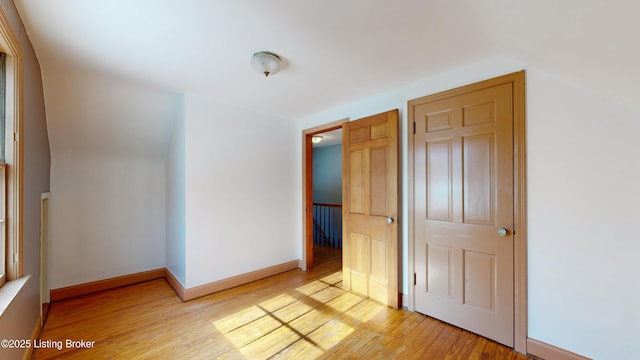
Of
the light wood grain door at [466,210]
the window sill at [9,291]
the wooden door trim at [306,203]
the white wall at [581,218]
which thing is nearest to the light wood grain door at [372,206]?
the light wood grain door at [466,210]

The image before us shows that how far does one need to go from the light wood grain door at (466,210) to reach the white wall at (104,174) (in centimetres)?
314

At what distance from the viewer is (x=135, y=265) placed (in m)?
3.50

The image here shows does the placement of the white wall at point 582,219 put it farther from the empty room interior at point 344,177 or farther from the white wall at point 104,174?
the white wall at point 104,174

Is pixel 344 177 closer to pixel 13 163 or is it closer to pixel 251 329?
pixel 251 329

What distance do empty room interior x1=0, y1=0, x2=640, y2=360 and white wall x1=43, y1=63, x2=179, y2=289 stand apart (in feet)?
0.07

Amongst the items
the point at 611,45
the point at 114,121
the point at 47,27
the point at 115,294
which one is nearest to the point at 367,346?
the point at 611,45

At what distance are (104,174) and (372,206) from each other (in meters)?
3.55

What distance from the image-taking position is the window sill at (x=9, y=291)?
4.46 feet

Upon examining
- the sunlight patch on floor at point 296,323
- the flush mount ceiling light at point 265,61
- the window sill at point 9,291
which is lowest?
the sunlight patch on floor at point 296,323

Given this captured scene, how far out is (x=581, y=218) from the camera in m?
1.75

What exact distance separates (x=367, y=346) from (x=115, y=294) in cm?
315

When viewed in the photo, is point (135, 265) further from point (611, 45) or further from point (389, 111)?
point (611, 45)

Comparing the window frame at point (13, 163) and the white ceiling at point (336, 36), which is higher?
the white ceiling at point (336, 36)

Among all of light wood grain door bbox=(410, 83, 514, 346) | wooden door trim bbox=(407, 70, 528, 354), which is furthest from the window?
wooden door trim bbox=(407, 70, 528, 354)
